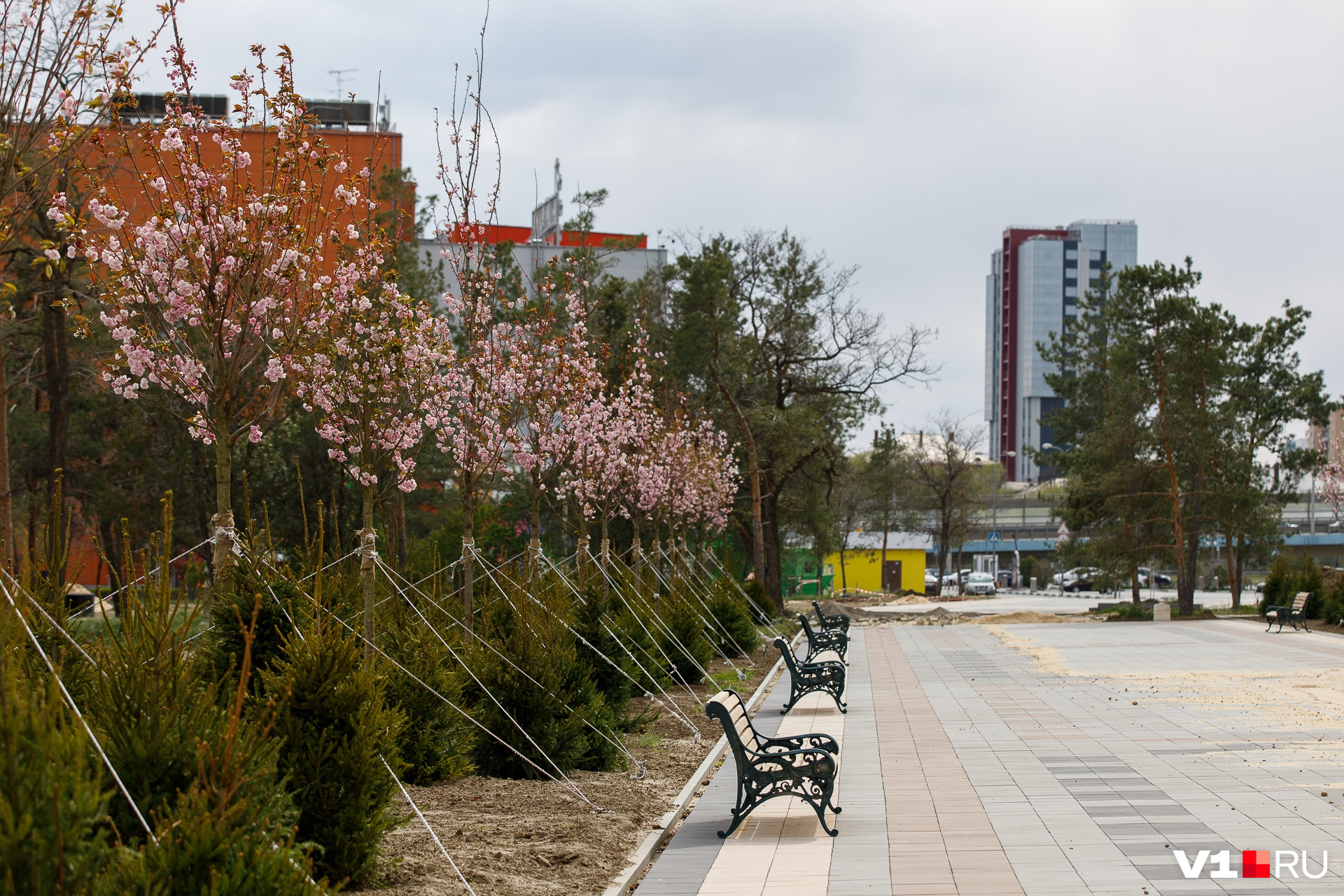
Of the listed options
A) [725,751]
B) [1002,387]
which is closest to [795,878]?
[725,751]

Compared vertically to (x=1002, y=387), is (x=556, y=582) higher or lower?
lower

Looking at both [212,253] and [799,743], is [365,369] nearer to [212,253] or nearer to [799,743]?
[212,253]

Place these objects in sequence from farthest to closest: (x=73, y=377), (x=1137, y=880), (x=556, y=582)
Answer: (x=73, y=377) → (x=556, y=582) → (x=1137, y=880)

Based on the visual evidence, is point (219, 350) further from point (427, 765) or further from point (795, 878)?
point (795, 878)

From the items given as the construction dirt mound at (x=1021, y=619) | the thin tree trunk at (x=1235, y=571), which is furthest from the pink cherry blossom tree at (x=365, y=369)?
the thin tree trunk at (x=1235, y=571)

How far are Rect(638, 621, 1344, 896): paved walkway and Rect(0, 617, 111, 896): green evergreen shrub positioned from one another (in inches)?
143

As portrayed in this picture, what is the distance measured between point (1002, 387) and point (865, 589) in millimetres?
93103

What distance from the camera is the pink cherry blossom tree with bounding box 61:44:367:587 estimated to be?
7.83 meters

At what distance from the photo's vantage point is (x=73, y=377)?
101 feet

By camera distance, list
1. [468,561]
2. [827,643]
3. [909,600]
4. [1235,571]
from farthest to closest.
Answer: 1. [909,600]
2. [1235,571]
3. [827,643]
4. [468,561]

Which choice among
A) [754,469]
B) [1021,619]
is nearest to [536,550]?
[754,469]

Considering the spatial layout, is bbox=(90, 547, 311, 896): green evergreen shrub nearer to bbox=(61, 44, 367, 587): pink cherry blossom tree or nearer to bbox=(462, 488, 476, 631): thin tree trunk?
bbox=(61, 44, 367, 587): pink cherry blossom tree

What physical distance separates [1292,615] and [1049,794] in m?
22.6

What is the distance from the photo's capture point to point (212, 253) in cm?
792
